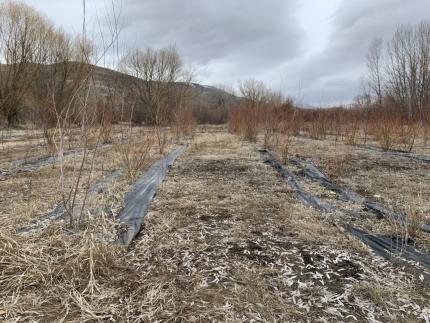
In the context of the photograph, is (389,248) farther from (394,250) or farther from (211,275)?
(211,275)

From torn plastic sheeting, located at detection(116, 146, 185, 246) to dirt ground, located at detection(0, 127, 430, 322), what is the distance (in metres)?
0.09

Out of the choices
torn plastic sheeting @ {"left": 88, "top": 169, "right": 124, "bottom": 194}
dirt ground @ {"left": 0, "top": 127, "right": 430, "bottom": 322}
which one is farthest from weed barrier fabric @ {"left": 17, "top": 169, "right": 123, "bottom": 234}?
dirt ground @ {"left": 0, "top": 127, "right": 430, "bottom": 322}

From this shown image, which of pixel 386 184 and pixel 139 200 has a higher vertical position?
pixel 386 184

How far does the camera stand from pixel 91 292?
159 cm

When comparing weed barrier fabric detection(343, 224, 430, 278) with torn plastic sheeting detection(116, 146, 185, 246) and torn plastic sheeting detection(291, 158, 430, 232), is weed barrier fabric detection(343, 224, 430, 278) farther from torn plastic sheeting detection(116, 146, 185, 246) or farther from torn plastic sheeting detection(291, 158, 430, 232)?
torn plastic sheeting detection(116, 146, 185, 246)

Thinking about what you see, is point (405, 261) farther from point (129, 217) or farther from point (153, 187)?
point (153, 187)

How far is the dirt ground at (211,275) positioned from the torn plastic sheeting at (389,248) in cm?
10

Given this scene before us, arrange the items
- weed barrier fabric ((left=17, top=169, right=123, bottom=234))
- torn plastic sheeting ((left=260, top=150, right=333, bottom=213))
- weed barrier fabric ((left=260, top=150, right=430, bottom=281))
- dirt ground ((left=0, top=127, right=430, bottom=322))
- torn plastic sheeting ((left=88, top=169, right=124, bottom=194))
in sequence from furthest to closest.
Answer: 1. torn plastic sheeting ((left=88, top=169, right=124, bottom=194))
2. torn plastic sheeting ((left=260, top=150, right=333, bottom=213))
3. weed barrier fabric ((left=17, top=169, right=123, bottom=234))
4. weed barrier fabric ((left=260, top=150, right=430, bottom=281))
5. dirt ground ((left=0, top=127, right=430, bottom=322))

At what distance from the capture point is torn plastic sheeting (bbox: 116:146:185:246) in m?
2.42

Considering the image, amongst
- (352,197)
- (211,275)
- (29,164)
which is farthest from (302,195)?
A: (29,164)

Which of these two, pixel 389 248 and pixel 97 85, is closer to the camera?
pixel 389 248

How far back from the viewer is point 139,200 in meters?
3.31

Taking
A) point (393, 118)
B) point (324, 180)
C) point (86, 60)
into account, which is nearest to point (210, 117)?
point (393, 118)

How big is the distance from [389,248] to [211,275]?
1.33 m
